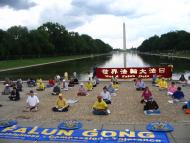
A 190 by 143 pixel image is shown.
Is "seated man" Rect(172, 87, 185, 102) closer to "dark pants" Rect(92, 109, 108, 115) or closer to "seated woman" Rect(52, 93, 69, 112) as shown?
"dark pants" Rect(92, 109, 108, 115)

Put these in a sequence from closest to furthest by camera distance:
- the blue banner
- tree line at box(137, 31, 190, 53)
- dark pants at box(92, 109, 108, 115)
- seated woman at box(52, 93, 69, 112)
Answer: the blue banner → dark pants at box(92, 109, 108, 115) → seated woman at box(52, 93, 69, 112) → tree line at box(137, 31, 190, 53)

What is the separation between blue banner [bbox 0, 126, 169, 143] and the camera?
1382 centimetres

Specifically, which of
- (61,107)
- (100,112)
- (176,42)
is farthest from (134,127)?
(176,42)

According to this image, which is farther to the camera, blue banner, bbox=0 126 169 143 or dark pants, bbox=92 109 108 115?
dark pants, bbox=92 109 108 115

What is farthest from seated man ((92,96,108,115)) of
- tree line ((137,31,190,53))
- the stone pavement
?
tree line ((137,31,190,53))

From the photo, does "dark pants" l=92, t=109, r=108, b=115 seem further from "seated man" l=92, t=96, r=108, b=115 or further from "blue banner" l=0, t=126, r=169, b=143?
"blue banner" l=0, t=126, r=169, b=143

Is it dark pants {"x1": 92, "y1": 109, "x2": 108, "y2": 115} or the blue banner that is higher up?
dark pants {"x1": 92, "y1": 109, "x2": 108, "y2": 115}

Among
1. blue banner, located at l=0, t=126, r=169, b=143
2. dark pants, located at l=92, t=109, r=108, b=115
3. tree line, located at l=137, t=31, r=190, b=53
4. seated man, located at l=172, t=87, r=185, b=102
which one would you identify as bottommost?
blue banner, located at l=0, t=126, r=169, b=143

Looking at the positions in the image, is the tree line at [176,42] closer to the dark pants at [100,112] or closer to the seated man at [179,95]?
the seated man at [179,95]

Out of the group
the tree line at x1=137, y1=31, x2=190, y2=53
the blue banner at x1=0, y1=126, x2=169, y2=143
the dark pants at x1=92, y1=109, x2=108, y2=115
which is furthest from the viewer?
the tree line at x1=137, y1=31, x2=190, y2=53

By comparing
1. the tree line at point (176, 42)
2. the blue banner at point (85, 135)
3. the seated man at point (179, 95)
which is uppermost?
the tree line at point (176, 42)

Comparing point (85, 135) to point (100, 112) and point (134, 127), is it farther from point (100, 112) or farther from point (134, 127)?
point (100, 112)

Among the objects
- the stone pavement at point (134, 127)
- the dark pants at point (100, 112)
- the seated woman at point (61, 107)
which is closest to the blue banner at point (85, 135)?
the stone pavement at point (134, 127)

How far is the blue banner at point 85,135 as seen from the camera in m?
13.8
